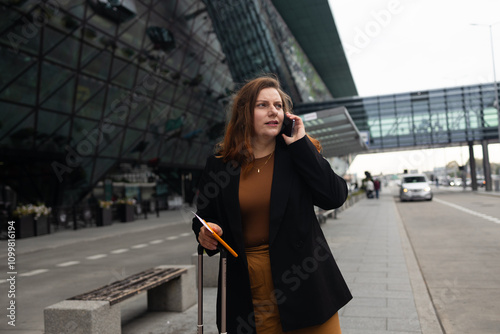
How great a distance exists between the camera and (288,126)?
2.18 meters

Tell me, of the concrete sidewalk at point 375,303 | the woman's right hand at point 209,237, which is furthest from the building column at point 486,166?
the woman's right hand at point 209,237

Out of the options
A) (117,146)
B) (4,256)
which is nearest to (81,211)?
(117,146)

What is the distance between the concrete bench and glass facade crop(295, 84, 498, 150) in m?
41.1

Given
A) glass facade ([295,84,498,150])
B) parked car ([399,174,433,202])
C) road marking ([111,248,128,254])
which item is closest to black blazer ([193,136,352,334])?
road marking ([111,248,128,254])

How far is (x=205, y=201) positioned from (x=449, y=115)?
45.7 m

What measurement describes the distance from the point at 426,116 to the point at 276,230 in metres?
46.2

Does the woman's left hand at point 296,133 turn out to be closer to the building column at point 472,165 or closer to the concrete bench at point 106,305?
the concrete bench at point 106,305

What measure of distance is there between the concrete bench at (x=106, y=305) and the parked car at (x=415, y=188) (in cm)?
2695

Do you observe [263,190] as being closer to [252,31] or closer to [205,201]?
[205,201]

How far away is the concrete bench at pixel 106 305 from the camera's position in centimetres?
370

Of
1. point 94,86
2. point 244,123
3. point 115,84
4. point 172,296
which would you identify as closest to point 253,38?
point 115,84

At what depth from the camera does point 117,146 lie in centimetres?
2331

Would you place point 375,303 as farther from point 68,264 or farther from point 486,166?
point 486,166

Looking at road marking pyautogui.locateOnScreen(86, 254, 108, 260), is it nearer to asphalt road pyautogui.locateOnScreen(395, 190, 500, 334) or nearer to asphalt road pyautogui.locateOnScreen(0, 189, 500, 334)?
asphalt road pyautogui.locateOnScreen(0, 189, 500, 334)
